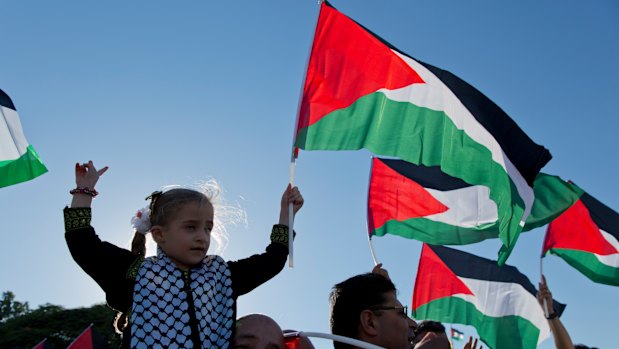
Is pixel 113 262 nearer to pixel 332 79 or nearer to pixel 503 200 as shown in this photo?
pixel 332 79

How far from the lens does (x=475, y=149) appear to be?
6195 mm

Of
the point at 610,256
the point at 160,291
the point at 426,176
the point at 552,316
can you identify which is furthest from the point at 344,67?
the point at 610,256

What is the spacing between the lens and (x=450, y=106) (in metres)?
6.31

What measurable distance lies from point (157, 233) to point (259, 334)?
83cm

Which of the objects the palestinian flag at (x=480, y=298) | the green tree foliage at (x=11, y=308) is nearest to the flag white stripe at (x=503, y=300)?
the palestinian flag at (x=480, y=298)

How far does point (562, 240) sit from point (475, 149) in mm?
4344

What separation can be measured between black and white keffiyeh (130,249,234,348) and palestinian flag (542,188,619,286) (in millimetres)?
7663

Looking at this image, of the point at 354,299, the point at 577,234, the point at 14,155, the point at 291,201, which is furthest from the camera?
the point at 577,234

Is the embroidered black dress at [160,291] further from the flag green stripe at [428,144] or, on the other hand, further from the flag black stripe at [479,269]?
the flag black stripe at [479,269]

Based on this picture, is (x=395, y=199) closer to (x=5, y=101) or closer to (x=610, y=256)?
(x=610, y=256)

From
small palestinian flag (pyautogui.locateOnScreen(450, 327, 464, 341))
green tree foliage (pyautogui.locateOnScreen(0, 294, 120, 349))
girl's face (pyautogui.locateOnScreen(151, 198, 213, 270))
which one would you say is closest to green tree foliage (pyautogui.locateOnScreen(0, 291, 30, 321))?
green tree foliage (pyautogui.locateOnScreen(0, 294, 120, 349))

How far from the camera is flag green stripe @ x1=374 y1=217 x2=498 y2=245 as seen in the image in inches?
294

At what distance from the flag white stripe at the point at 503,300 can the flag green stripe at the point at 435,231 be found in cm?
265

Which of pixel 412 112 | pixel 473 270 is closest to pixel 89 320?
pixel 473 270
